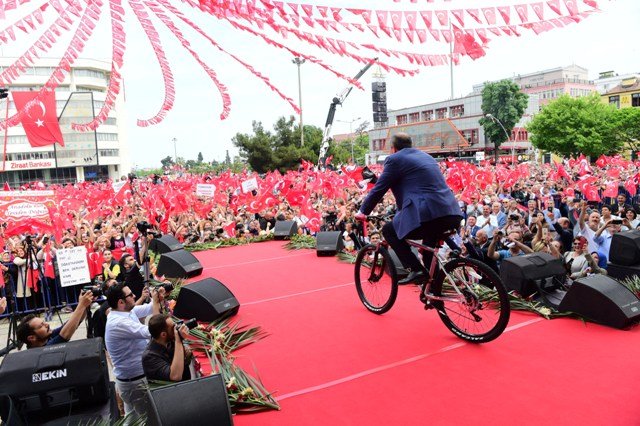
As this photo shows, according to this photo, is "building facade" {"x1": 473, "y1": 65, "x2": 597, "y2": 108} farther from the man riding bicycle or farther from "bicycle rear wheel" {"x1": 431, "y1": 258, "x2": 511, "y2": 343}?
the man riding bicycle

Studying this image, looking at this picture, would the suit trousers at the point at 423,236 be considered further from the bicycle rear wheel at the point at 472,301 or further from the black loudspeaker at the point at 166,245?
the black loudspeaker at the point at 166,245

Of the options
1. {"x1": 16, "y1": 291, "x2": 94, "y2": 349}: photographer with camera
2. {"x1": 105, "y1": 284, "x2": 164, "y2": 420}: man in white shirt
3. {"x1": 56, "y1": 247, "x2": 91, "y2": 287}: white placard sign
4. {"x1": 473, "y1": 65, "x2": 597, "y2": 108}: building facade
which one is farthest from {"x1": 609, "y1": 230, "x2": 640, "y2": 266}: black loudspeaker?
{"x1": 473, "y1": 65, "x2": 597, "y2": 108}: building facade

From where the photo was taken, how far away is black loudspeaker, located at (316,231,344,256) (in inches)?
371

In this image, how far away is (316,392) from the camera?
3822 millimetres

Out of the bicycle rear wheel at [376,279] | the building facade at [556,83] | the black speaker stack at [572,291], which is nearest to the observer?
the black speaker stack at [572,291]

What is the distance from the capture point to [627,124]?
52375 millimetres

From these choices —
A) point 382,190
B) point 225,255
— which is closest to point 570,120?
point 225,255

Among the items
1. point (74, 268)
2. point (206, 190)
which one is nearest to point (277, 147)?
point (206, 190)

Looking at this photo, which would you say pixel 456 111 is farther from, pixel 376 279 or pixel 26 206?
pixel 376 279

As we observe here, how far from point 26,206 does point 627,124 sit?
59269 mm

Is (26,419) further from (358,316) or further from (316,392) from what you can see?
(358,316)

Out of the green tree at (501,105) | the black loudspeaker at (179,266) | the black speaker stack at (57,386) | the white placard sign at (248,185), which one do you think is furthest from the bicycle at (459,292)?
the green tree at (501,105)

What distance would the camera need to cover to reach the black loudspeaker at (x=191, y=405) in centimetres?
307

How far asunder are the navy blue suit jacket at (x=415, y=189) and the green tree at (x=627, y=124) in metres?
57.5
